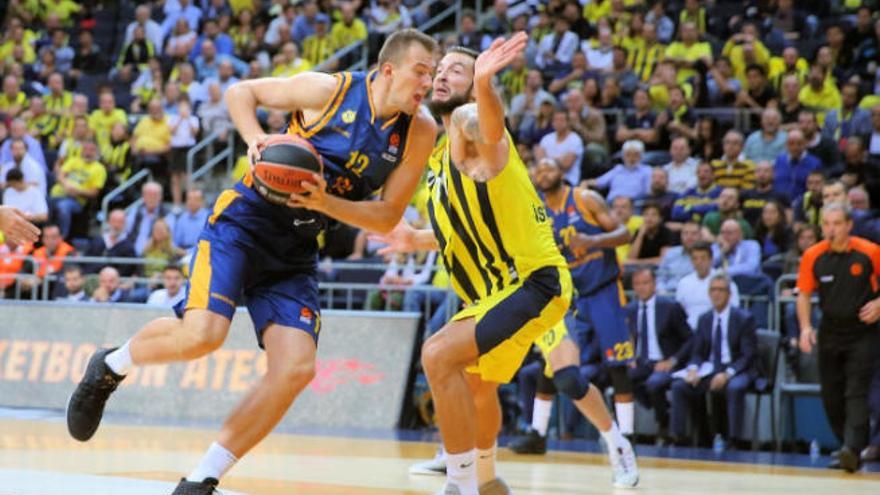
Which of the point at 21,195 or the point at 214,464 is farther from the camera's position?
the point at 21,195

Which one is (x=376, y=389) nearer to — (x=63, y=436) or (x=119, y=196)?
(x=63, y=436)

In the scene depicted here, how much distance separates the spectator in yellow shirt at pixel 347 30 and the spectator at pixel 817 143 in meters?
6.74

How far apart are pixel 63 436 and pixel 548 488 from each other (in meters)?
3.80

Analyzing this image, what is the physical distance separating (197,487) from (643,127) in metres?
10.3

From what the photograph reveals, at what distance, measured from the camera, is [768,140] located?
1403 cm

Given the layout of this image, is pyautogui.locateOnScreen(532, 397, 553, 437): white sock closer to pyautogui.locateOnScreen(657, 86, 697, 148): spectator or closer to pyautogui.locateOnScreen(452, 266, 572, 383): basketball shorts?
pyautogui.locateOnScreen(452, 266, 572, 383): basketball shorts

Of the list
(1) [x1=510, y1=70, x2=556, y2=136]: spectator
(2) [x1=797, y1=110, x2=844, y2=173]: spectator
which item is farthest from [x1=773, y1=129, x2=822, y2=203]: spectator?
(1) [x1=510, y1=70, x2=556, y2=136]: spectator

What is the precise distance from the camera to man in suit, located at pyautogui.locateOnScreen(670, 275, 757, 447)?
11.5m

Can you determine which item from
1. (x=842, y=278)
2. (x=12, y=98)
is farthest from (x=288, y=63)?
(x=842, y=278)

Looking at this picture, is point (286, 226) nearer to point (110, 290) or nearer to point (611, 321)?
point (611, 321)

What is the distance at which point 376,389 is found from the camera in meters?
12.0

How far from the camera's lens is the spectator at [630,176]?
46.3 ft

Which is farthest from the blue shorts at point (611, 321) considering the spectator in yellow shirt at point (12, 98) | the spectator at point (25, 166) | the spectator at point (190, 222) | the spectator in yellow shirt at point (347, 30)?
the spectator in yellow shirt at point (12, 98)

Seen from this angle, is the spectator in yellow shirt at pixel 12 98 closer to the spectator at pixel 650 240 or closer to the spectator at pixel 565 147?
the spectator at pixel 565 147
